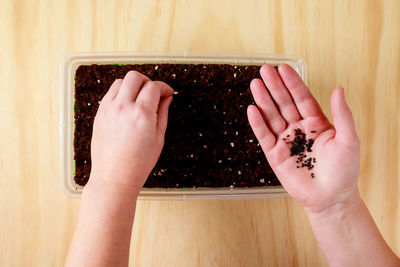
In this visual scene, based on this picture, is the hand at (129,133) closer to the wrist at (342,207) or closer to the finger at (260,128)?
the finger at (260,128)

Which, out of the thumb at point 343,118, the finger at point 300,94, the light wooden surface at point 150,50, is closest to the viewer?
the thumb at point 343,118

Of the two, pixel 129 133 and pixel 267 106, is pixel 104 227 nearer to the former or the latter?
pixel 129 133

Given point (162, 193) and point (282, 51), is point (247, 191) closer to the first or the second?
point (162, 193)

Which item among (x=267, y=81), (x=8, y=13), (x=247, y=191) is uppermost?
(x=8, y=13)

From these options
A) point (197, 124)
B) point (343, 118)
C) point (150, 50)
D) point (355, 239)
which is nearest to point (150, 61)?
point (150, 50)

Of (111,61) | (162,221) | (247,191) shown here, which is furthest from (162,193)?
(111,61)

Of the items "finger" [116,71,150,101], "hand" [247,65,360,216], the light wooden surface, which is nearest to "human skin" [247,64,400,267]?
"hand" [247,65,360,216]

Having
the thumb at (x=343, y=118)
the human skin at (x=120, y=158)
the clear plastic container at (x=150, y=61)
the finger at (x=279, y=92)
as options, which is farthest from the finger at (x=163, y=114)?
the thumb at (x=343, y=118)
